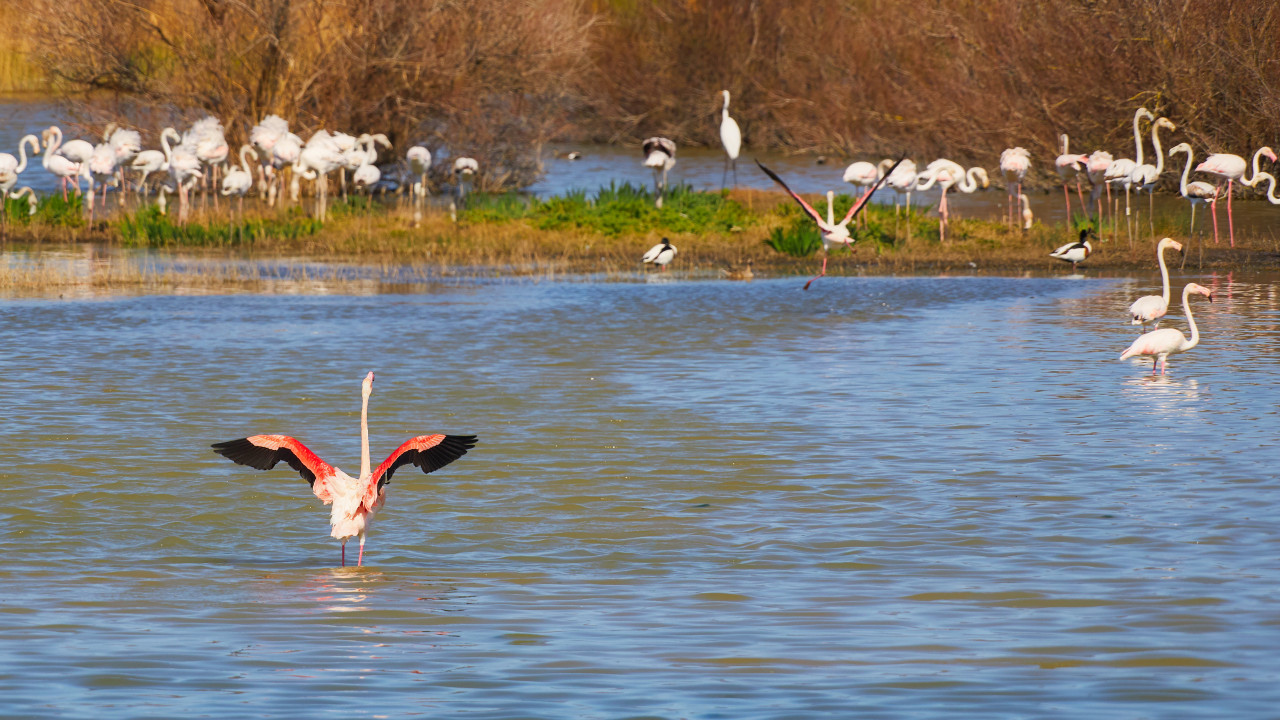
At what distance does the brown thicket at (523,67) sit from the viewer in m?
Answer: 25.4

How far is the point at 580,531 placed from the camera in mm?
7676

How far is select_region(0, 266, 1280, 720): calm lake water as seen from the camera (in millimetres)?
5254

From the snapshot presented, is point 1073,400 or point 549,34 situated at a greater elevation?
point 549,34

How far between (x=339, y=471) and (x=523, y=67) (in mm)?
23192

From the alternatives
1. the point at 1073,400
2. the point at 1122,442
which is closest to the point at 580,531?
the point at 1122,442

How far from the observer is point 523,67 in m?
29.4

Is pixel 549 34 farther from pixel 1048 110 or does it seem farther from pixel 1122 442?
pixel 1122 442

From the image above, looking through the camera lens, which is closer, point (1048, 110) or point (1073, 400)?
point (1073, 400)

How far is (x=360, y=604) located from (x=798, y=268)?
47.3ft

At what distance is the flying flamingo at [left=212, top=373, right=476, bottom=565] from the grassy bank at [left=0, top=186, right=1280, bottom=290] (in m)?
12.2

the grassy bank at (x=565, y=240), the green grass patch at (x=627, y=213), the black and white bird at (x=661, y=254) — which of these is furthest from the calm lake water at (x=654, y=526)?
the green grass patch at (x=627, y=213)

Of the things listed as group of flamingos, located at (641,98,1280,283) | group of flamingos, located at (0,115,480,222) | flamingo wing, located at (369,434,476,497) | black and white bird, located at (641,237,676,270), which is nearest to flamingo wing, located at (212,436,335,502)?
flamingo wing, located at (369,434,476,497)

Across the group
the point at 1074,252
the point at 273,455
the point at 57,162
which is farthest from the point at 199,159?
the point at 273,455

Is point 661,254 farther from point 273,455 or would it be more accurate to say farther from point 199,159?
point 273,455
